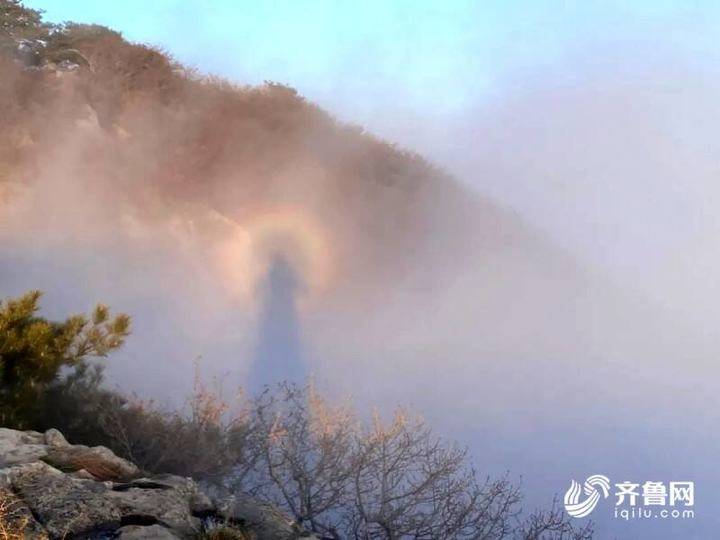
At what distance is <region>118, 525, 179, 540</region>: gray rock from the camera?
13.1 ft

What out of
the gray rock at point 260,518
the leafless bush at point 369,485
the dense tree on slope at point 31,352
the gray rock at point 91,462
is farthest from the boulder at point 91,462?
the leafless bush at point 369,485

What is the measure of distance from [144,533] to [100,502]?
13.5 inches

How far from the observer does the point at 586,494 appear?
7699 mm

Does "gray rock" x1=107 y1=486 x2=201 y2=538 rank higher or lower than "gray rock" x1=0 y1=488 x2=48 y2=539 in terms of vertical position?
higher

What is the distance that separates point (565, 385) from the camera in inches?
420

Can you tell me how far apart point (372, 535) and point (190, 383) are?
3925mm

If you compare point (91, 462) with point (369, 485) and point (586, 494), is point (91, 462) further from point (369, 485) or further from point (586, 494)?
point (586, 494)

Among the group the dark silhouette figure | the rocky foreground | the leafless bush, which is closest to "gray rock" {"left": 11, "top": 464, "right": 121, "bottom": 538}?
the rocky foreground

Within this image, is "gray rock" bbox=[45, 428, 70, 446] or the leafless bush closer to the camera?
"gray rock" bbox=[45, 428, 70, 446]

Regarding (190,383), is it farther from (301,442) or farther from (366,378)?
(301,442)

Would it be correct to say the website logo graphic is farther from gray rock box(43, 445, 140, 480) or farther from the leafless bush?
gray rock box(43, 445, 140, 480)

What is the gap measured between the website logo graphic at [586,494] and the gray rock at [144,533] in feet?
14.1

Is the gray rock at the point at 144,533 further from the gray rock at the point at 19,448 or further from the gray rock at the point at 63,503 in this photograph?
the gray rock at the point at 19,448

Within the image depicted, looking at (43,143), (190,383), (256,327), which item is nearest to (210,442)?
(190,383)
